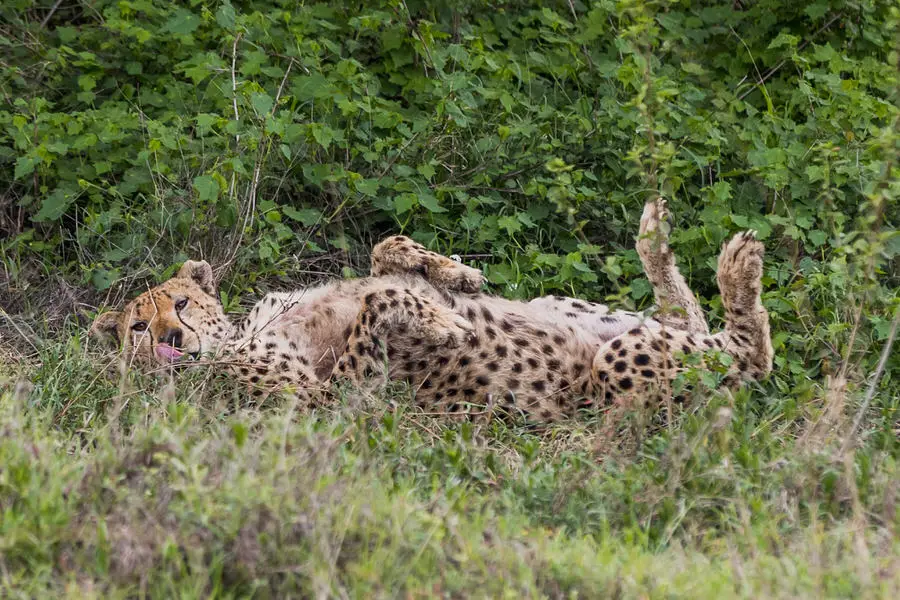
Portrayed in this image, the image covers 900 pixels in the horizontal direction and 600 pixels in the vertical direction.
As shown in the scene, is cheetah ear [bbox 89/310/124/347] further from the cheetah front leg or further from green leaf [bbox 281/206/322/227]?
green leaf [bbox 281/206/322/227]

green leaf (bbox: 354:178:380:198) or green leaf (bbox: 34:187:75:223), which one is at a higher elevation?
green leaf (bbox: 354:178:380:198)

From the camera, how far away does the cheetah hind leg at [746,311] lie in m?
5.35

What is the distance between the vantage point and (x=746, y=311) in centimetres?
541

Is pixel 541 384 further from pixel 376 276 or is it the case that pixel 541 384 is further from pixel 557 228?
pixel 557 228

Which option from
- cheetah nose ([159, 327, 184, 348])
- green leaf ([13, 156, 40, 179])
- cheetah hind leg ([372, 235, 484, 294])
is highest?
cheetah hind leg ([372, 235, 484, 294])

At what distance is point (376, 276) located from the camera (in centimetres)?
591

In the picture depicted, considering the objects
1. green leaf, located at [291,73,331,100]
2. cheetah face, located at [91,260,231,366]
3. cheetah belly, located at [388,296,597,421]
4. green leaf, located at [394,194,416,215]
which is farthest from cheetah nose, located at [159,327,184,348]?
green leaf, located at [291,73,331,100]

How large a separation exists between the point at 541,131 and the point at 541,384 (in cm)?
186

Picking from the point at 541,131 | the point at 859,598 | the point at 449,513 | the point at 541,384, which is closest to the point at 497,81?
the point at 541,131

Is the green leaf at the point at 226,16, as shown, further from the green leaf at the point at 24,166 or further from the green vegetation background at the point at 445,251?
the green leaf at the point at 24,166

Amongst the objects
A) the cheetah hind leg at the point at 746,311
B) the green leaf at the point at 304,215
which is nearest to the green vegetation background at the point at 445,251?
the green leaf at the point at 304,215

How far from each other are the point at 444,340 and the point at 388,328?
0.79 feet

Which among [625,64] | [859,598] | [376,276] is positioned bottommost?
[376,276]

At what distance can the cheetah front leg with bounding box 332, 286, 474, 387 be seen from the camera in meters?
5.30
